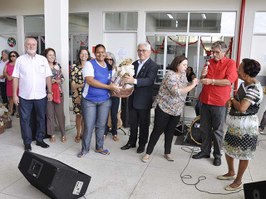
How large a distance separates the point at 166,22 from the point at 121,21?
1.15 m

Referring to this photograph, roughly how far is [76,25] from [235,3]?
404 centimetres

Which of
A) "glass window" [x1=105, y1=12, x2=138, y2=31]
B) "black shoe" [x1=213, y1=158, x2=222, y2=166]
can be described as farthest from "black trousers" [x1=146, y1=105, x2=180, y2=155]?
"glass window" [x1=105, y1=12, x2=138, y2=31]

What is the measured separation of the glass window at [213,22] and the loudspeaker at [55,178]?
479 cm

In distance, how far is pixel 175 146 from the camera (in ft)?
13.0

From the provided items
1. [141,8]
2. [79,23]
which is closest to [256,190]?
[141,8]

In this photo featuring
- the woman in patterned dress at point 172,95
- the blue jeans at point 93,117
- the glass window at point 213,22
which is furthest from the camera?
the glass window at point 213,22

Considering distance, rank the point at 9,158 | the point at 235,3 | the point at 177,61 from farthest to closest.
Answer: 1. the point at 235,3
2. the point at 9,158
3. the point at 177,61

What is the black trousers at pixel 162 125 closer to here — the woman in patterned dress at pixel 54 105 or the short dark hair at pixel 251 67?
the short dark hair at pixel 251 67

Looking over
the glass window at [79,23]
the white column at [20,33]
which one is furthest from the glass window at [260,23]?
the white column at [20,33]

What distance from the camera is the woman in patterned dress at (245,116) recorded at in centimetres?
234

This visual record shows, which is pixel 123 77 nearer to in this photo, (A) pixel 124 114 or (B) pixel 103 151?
(B) pixel 103 151

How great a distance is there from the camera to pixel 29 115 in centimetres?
349

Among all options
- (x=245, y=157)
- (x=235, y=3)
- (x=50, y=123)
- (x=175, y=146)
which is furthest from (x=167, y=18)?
(x=245, y=157)

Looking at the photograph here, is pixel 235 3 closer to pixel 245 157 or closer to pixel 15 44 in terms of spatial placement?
pixel 245 157
